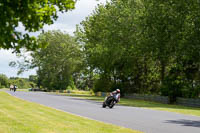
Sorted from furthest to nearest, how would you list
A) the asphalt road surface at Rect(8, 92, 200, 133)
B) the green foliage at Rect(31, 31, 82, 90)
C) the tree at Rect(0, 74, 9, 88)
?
the tree at Rect(0, 74, 9, 88)
the green foliage at Rect(31, 31, 82, 90)
the asphalt road surface at Rect(8, 92, 200, 133)

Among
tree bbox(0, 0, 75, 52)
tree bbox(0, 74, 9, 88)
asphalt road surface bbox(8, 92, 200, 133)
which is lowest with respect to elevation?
asphalt road surface bbox(8, 92, 200, 133)

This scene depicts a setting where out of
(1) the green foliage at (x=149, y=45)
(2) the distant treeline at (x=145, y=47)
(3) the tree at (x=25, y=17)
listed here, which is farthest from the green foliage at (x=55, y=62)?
(3) the tree at (x=25, y=17)

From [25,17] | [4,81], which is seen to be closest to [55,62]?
[4,81]

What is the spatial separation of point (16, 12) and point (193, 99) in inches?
1481

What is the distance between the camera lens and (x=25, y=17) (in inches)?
265

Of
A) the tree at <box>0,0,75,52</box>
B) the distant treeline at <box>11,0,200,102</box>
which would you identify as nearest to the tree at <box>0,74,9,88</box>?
the distant treeline at <box>11,0,200,102</box>

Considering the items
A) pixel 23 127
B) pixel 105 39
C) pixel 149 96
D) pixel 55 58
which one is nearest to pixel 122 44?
pixel 105 39

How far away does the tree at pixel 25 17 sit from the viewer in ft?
21.6

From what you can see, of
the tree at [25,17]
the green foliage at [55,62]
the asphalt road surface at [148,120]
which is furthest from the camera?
the green foliage at [55,62]

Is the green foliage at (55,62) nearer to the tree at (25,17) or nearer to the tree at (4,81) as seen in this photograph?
the tree at (4,81)

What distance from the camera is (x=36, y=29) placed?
22.9 ft

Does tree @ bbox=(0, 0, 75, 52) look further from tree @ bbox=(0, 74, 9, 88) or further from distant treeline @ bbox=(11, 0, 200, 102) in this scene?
tree @ bbox=(0, 74, 9, 88)

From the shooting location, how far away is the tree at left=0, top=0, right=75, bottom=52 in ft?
21.6

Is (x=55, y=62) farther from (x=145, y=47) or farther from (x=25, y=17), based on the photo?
(x=25, y=17)
